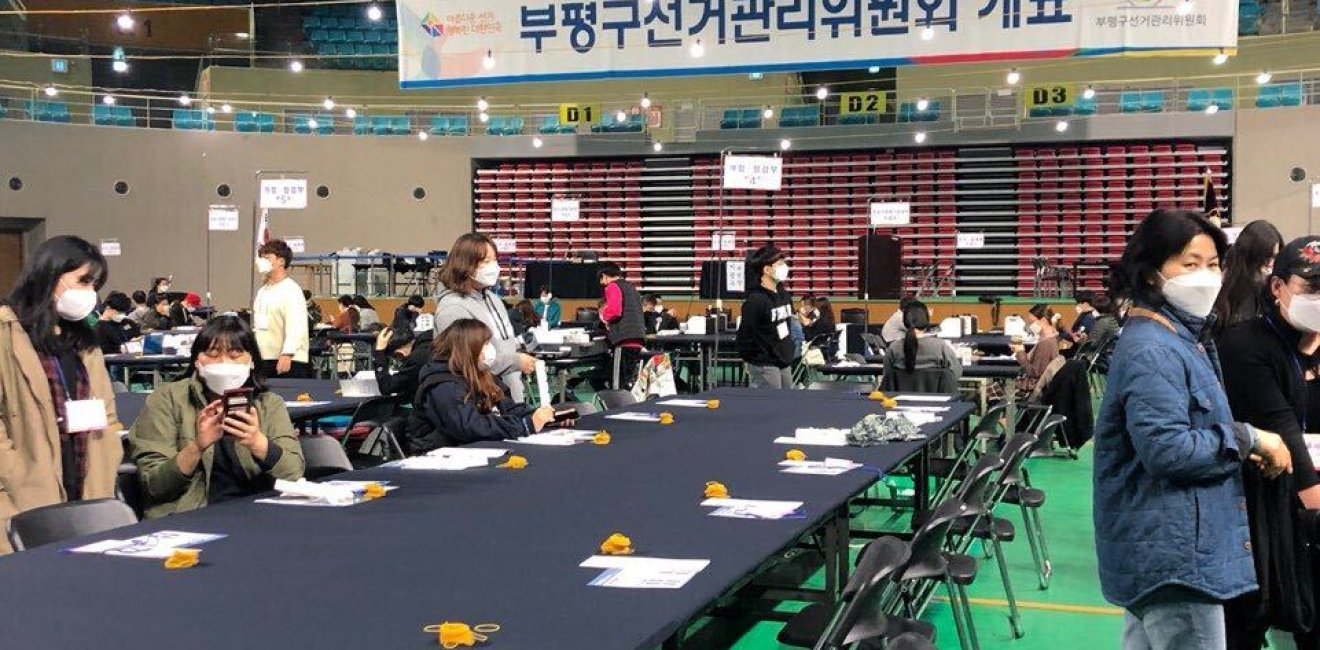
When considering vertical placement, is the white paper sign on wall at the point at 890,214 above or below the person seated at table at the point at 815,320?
above

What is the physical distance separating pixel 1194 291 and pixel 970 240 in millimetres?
17030

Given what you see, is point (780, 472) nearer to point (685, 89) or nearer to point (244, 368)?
point (244, 368)

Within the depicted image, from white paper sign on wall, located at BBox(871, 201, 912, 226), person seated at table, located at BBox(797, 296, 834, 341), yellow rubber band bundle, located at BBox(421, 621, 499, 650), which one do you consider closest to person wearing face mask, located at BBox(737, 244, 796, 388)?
person seated at table, located at BBox(797, 296, 834, 341)

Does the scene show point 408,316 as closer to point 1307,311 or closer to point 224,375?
point 224,375

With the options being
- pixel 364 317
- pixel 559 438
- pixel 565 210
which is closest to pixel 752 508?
pixel 559 438

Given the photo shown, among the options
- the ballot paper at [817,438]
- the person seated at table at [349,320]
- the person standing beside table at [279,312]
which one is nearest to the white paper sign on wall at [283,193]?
the person seated at table at [349,320]

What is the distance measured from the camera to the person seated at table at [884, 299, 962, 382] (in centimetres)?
838

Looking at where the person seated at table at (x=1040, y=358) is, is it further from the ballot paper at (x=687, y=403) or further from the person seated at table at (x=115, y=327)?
the person seated at table at (x=115, y=327)

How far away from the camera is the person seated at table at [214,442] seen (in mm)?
3711

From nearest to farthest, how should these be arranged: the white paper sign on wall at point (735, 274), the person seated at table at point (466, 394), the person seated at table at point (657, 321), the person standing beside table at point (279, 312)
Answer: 1. the person seated at table at point (466, 394)
2. the person standing beside table at point (279, 312)
3. the person seated at table at point (657, 321)
4. the white paper sign on wall at point (735, 274)

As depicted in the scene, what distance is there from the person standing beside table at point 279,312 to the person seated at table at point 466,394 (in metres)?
2.61

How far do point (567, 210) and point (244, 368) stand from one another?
15.6m

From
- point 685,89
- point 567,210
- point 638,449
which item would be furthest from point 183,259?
point 638,449

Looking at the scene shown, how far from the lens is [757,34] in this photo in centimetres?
829
